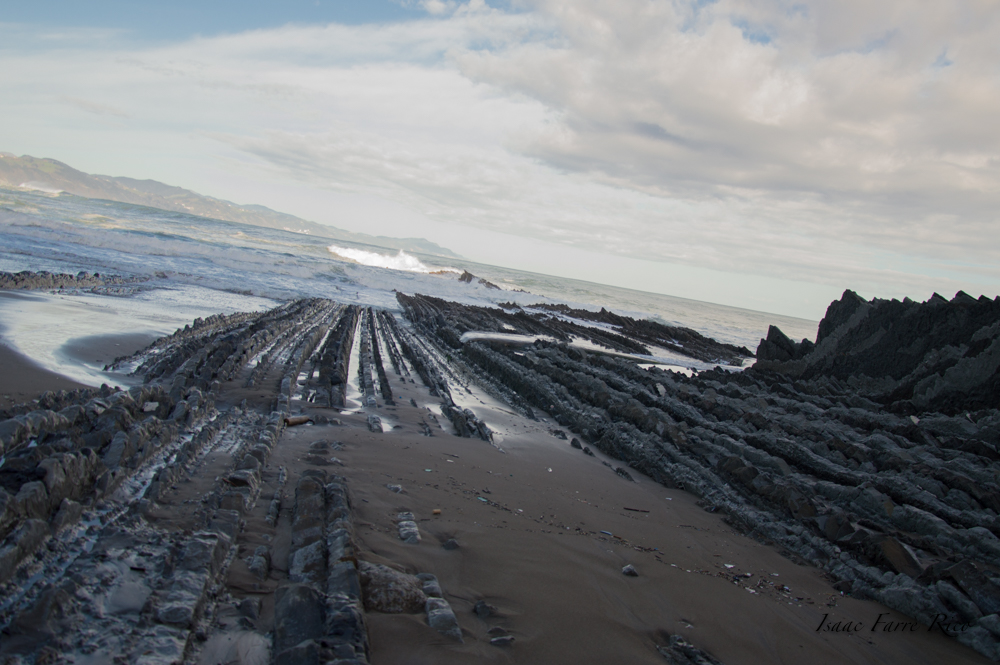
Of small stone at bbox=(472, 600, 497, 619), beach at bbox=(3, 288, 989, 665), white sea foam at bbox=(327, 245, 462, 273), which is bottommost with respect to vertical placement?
beach at bbox=(3, 288, 989, 665)

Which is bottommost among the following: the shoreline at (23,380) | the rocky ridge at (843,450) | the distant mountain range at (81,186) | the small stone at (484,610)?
the shoreline at (23,380)

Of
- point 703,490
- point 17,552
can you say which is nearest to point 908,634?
point 703,490

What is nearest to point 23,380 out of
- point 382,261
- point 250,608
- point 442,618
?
point 250,608

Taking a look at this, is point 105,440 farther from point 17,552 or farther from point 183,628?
point 183,628

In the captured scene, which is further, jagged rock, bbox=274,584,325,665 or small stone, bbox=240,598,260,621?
small stone, bbox=240,598,260,621

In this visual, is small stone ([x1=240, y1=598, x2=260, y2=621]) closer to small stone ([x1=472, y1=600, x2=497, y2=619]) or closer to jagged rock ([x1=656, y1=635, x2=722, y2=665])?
small stone ([x1=472, y1=600, x2=497, y2=619])

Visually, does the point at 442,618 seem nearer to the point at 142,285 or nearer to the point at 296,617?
the point at 296,617

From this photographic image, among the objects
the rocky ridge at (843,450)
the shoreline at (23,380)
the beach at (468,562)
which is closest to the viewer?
the beach at (468,562)

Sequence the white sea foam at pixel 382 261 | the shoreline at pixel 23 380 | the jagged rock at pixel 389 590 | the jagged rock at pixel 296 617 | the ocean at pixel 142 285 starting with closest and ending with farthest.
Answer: the jagged rock at pixel 296 617
the jagged rock at pixel 389 590
the shoreline at pixel 23 380
the ocean at pixel 142 285
the white sea foam at pixel 382 261

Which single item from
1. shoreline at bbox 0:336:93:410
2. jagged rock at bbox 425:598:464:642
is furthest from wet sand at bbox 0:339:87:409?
jagged rock at bbox 425:598:464:642

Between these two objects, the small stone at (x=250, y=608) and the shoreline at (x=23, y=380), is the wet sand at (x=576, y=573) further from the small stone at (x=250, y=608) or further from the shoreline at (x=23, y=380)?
the shoreline at (x=23, y=380)

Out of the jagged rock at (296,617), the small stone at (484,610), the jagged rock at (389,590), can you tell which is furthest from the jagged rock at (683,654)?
the jagged rock at (296,617)

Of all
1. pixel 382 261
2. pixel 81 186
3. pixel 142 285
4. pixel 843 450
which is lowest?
pixel 142 285
